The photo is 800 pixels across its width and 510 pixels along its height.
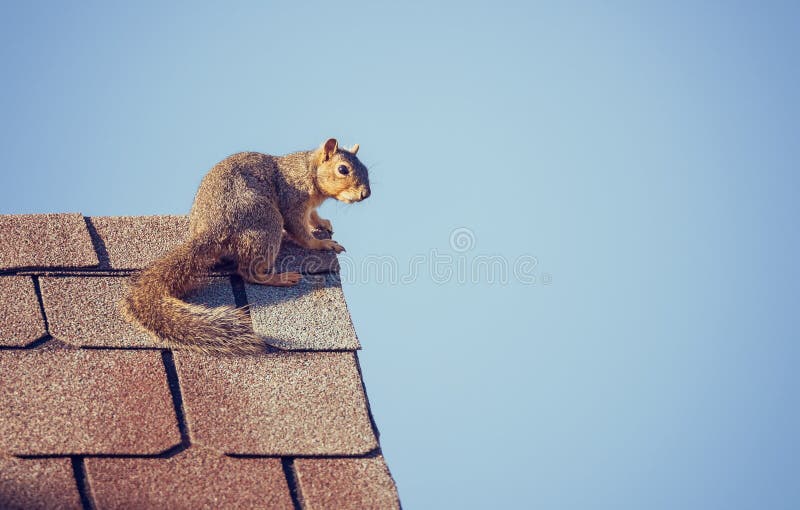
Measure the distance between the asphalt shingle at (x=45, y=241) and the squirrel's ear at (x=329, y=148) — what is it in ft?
5.07

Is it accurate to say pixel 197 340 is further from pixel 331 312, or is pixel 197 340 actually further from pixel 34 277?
pixel 34 277

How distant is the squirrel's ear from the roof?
1.47m

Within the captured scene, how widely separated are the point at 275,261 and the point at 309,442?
57.0 inches

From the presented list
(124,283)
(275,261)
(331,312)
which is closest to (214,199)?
(275,261)

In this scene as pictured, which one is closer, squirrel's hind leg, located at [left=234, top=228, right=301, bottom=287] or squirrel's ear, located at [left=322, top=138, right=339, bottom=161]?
squirrel's hind leg, located at [left=234, top=228, right=301, bottom=287]

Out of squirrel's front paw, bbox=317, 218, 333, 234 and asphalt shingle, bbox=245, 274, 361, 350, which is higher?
squirrel's front paw, bbox=317, 218, 333, 234

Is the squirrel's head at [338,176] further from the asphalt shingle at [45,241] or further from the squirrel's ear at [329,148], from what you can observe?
the asphalt shingle at [45,241]

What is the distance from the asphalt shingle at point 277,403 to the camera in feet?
9.80

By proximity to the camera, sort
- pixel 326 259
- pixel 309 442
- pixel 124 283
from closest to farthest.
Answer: pixel 309 442
pixel 124 283
pixel 326 259

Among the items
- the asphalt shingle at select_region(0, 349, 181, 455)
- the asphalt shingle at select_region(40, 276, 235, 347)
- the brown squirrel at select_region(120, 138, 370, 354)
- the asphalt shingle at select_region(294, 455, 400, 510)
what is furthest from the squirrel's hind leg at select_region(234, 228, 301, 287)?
the asphalt shingle at select_region(294, 455, 400, 510)

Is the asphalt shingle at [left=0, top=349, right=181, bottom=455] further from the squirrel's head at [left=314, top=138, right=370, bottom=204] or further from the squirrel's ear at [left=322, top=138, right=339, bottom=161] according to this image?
the squirrel's ear at [left=322, top=138, right=339, bottom=161]

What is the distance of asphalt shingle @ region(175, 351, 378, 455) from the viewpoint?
299cm

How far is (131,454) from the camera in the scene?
2848 mm

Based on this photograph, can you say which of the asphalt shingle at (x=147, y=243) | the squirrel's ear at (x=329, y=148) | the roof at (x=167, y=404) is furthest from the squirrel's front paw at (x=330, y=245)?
the roof at (x=167, y=404)
